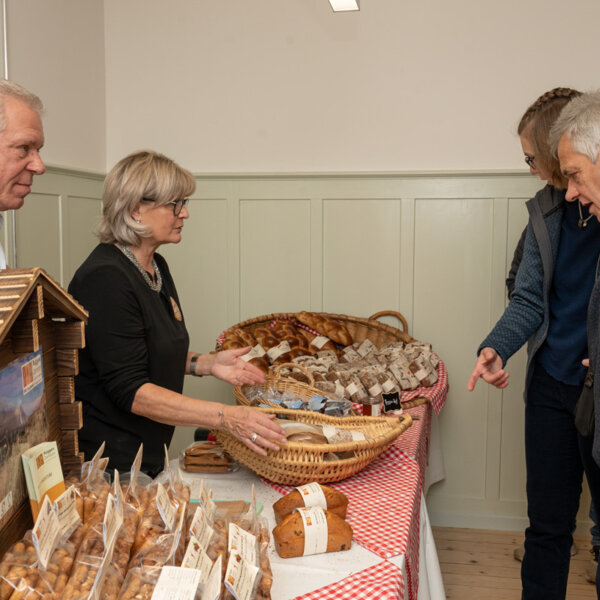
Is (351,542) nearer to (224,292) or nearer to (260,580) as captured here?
(260,580)

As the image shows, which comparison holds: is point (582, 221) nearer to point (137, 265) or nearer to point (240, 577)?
point (137, 265)

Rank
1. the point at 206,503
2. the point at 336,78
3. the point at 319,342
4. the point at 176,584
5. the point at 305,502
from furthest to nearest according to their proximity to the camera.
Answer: the point at 336,78 < the point at 319,342 < the point at 305,502 < the point at 206,503 < the point at 176,584

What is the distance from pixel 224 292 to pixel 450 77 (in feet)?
5.32

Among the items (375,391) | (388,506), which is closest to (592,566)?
(375,391)

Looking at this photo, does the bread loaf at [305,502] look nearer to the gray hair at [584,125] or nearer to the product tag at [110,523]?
the product tag at [110,523]

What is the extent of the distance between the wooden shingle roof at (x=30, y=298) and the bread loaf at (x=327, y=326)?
83.3 inches

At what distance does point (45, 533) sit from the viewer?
86cm

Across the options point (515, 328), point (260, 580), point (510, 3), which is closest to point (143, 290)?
point (260, 580)

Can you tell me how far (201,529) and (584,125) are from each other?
1.32 meters

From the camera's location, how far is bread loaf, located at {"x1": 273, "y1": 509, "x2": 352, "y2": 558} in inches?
49.3

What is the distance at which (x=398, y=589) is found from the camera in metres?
1.17

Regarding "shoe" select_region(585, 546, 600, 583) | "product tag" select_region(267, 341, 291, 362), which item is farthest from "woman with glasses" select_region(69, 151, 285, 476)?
"shoe" select_region(585, 546, 600, 583)

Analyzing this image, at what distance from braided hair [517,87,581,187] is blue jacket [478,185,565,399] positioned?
8cm

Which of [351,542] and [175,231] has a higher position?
[175,231]
